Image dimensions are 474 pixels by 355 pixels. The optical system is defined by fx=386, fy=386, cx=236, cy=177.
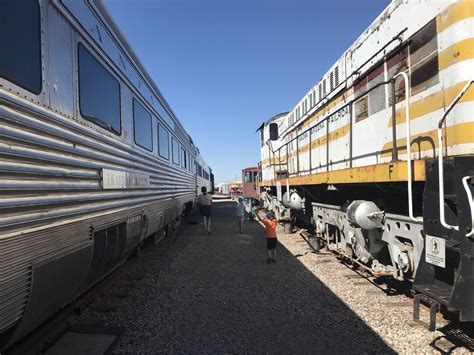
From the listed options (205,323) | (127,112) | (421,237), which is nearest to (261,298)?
(205,323)

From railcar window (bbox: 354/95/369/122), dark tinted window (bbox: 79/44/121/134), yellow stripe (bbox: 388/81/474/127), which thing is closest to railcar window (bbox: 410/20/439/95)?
yellow stripe (bbox: 388/81/474/127)

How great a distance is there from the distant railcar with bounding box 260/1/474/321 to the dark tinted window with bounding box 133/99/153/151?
120 inches

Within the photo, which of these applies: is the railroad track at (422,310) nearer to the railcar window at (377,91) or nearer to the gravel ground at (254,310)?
the gravel ground at (254,310)

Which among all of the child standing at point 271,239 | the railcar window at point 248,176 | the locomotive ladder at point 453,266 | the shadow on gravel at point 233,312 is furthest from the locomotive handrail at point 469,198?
the railcar window at point 248,176

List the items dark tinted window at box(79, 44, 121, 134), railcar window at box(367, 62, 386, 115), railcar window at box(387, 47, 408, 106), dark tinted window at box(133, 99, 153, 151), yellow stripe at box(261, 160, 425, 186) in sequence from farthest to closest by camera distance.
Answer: dark tinted window at box(133, 99, 153, 151)
railcar window at box(367, 62, 386, 115)
railcar window at box(387, 47, 408, 106)
yellow stripe at box(261, 160, 425, 186)
dark tinted window at box(79, 44, 121, 134)

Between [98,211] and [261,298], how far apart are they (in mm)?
2726

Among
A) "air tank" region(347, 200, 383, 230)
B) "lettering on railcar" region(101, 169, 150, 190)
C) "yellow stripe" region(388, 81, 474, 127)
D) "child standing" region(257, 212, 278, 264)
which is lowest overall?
"child standing" region(257, 212, 278, 264)

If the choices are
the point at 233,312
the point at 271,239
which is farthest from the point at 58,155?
the point at 271,239

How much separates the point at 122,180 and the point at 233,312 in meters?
2.09

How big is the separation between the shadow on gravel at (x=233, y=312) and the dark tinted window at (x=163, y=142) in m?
2.21

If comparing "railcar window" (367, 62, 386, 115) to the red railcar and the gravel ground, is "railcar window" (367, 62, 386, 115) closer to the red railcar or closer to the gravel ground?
the gravel ground

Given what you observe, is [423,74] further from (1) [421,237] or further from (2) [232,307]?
(2) [232,307]

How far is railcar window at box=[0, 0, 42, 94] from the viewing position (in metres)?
2.19

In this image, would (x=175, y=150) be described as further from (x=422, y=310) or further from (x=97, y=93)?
(x=422, y=310)
